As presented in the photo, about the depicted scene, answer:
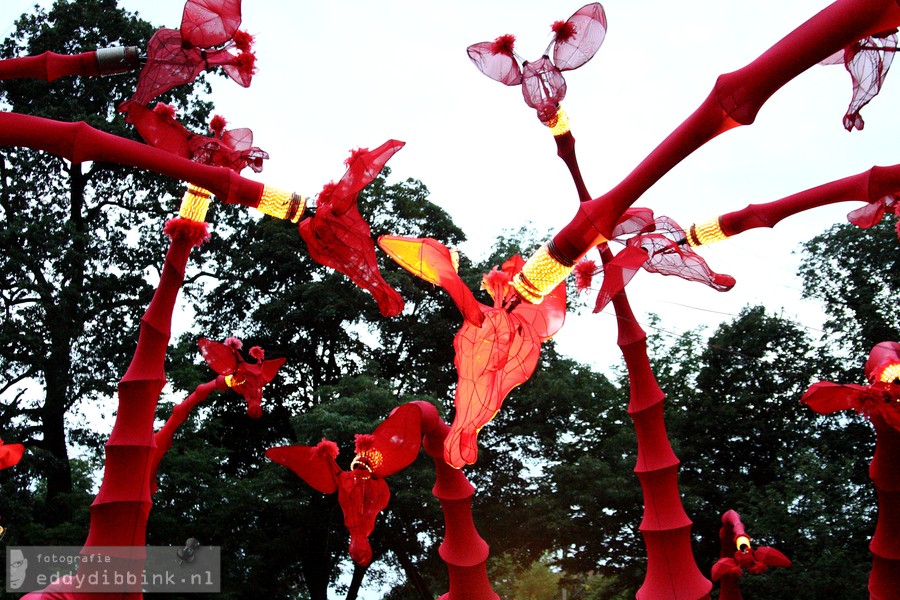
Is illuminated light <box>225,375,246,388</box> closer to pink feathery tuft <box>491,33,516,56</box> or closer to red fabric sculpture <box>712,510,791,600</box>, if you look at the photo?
Answer: pink feathery tuft <box>491,33,516,56</box>

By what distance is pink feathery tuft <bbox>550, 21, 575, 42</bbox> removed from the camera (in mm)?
5008

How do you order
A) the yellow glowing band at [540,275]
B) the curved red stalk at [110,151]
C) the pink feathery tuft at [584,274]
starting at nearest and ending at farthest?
the curved red stalk at [110,151] → the yellow glowing band at [540,275] → the pink feathery tuft at [584,274]

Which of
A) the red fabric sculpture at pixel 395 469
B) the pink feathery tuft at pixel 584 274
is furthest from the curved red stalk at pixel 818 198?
the red fabric sculpture at pixel 395 469

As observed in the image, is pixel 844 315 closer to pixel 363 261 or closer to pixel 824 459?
pixel 824 459

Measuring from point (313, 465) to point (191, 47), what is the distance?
252 cm

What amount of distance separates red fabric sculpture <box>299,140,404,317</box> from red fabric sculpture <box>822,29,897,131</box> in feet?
7.17

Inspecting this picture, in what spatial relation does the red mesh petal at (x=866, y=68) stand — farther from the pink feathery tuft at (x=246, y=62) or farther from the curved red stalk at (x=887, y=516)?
the pink feathery tuft at (x=246, y=62)

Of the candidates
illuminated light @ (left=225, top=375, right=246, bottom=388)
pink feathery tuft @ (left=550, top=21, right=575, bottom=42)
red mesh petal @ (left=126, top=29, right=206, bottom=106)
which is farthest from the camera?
illuminated light @ (left=225, top=375, right=246, bottom=388)

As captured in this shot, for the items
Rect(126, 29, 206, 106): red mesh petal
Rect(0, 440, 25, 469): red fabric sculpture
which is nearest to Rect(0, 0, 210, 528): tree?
Rect(0, 440, 25, 469): red fabric sculpture

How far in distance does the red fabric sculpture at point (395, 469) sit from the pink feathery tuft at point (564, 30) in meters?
2.26

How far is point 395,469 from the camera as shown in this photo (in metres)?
5.37

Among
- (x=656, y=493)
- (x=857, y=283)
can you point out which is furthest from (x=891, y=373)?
(x=857, y=283)

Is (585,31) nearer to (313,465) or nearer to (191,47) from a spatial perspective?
(191,47)

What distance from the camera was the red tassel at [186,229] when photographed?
14.7ft
